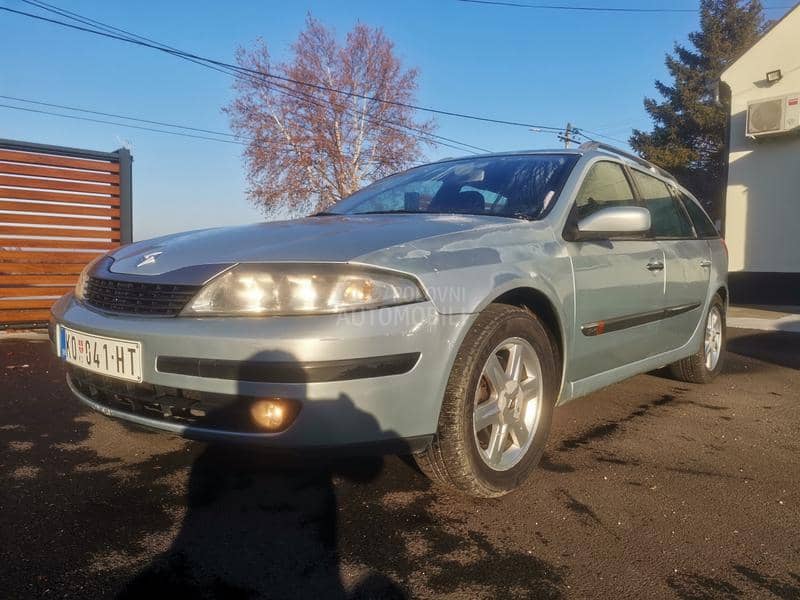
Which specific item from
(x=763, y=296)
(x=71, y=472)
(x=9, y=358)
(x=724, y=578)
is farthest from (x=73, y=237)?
(x=763, y=296)

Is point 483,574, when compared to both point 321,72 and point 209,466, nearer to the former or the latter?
point 209,466

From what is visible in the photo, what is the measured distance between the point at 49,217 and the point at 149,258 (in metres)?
5.52

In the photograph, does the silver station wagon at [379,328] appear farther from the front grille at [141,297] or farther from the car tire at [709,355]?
the car tire at [709,355]

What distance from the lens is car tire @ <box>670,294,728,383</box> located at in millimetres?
4332

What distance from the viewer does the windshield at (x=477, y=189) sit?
2.92 meters

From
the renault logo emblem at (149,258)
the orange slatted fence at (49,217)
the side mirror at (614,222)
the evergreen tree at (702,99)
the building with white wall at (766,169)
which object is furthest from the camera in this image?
the evergreen tree at (702,99)

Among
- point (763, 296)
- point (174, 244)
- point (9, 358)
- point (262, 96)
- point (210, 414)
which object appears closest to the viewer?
point (210, 414)

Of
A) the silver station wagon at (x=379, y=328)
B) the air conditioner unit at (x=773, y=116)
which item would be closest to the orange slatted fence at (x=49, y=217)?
the silver station wagon at (x=379, y=328)

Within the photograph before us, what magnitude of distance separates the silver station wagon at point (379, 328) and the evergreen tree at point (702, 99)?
82.7 ft

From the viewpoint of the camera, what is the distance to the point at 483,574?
1.79 metres

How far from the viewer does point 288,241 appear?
2.21m

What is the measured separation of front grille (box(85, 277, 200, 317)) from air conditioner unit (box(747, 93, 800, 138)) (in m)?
11.9

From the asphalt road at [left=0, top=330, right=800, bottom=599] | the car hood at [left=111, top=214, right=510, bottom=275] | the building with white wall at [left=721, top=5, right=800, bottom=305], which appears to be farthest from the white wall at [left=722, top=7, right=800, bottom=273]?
the car hood at [left=111, top=214, right=510, bottom=275]

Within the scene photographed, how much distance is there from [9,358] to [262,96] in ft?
64.1
